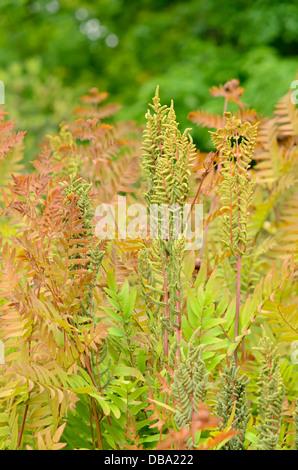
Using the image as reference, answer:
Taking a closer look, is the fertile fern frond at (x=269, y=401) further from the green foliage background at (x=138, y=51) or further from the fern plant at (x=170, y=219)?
the green foliage background at (x=138, y=51)

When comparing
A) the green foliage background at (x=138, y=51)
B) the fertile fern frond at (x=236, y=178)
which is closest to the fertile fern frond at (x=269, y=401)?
the fertile fern frond at (x=236, y=178)

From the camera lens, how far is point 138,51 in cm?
636

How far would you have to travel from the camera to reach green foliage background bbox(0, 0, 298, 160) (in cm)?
427

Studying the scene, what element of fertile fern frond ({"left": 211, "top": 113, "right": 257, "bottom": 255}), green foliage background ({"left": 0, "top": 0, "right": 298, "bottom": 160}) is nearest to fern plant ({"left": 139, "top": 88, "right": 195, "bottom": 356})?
fertile fern frond ({"left": 211, "top": 113, "right": 257, "bottom": 255})

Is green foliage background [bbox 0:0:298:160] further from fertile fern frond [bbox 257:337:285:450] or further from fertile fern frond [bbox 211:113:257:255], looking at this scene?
fertile fern frond [bbox 257:337:285:450]

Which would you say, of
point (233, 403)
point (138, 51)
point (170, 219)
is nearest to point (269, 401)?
point (233, 403)

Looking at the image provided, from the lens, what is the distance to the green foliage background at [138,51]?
14.0 ft

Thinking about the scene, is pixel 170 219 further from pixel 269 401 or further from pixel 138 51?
pixel 138 51

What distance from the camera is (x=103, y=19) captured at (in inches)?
271

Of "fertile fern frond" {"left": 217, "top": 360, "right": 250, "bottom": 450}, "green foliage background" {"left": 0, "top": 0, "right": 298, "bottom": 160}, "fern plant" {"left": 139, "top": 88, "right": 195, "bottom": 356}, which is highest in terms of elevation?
"green foliage background" {"left": 0, "top": 0, "right": 298, "bottom": 160}

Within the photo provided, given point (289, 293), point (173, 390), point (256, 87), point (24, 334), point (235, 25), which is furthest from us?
point (235, 25)

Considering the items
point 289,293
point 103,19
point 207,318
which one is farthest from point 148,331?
point 103,19

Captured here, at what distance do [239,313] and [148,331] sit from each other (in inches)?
5.8

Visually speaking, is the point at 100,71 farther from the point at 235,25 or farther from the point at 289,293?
the point at 289,293
